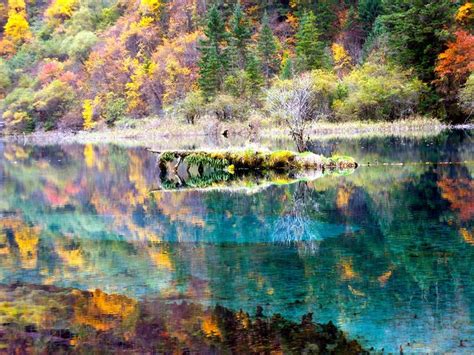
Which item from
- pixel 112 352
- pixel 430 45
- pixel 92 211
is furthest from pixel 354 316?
pixel 430 45

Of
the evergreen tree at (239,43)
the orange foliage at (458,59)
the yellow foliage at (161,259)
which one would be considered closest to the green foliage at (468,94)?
the orange foliage at (458,59)

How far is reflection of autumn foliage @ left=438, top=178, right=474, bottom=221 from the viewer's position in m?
15.3

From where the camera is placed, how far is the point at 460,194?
17953mm

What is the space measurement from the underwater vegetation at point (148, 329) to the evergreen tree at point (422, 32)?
49314mm

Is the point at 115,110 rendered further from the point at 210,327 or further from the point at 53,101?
the point at 210,327

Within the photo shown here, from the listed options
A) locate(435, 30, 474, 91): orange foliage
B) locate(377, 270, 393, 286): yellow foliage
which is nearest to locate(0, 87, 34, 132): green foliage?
locate(435, 30, 474, 91): orange foliage

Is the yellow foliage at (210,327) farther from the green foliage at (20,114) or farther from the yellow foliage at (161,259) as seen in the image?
the green foliage at (20,114)

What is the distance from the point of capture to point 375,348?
7.34 metres

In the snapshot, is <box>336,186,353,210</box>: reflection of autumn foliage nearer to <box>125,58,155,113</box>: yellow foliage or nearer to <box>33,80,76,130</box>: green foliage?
<box>125,58,155,113</box>: yellow foliage

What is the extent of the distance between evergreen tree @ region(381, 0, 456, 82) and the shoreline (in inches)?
236

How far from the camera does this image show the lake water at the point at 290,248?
874 centimetres

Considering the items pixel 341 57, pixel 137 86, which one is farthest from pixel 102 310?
pixel 137 86

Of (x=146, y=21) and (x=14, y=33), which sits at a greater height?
(x=14, y=33)

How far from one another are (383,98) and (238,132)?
13888 mm
